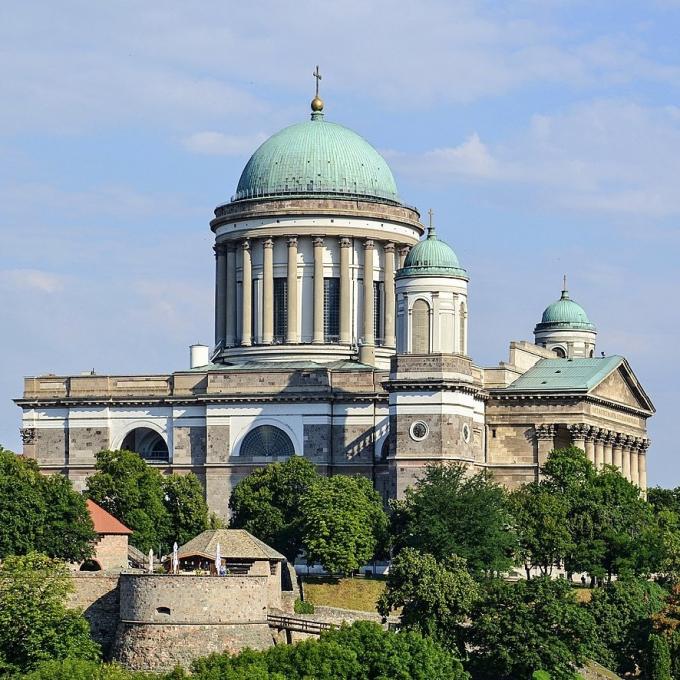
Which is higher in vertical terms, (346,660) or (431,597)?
(431,597)

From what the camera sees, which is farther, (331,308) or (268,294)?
(331,308)

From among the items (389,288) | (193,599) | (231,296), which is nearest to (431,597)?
(193,599)

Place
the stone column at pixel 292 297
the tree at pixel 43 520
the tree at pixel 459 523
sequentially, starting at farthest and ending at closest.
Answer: the stone column at pixel 292 297
the tree at pixel 459 523
the tree at pixel 43 520

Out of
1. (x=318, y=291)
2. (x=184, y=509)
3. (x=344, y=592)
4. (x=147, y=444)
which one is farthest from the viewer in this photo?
(x=318, y=291)

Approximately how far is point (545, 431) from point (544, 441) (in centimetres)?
59

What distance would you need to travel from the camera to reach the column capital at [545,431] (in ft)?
442

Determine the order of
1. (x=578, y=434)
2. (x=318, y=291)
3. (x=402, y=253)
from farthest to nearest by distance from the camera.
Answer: (x=402, y=253) → (x=318, y=291) → (x=578, y=434)

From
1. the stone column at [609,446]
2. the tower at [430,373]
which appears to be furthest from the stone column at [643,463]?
the tower at [430,373]

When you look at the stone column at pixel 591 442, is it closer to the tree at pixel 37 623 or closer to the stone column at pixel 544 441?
the stone column at pixel 544 441

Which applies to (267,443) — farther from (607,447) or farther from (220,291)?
(607,447)

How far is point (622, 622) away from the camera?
358 feet

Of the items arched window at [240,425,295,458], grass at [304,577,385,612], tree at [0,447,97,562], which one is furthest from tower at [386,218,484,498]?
tree at [0,447,97,562]

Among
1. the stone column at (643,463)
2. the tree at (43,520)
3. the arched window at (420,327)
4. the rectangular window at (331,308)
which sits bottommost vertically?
the tree at (43,520)

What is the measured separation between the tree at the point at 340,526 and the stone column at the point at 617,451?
22793mm
